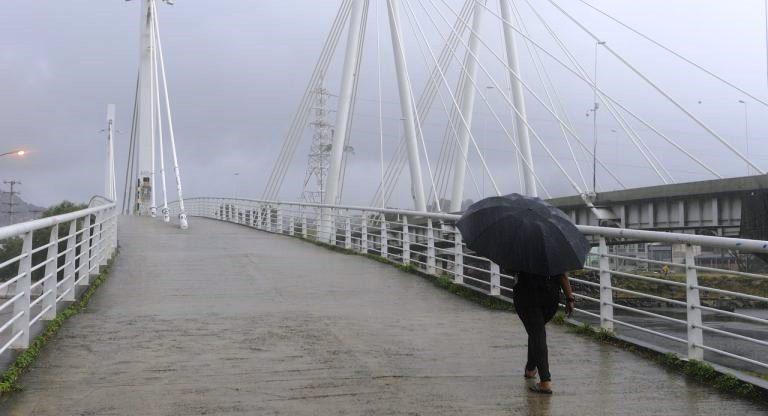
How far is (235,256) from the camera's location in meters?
16.5

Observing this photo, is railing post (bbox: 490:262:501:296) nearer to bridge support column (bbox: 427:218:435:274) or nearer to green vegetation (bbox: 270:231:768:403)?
green vegetation (bbox: 270:231:768:403)

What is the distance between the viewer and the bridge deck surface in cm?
539

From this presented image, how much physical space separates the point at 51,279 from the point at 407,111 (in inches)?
775

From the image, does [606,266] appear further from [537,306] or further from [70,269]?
[70,269]

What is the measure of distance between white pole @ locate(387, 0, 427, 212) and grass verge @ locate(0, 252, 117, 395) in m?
16.5

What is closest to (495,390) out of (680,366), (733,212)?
(680,366)

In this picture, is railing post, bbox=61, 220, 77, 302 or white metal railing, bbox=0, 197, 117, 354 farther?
railing post, bbox=61, 220, 77, 302

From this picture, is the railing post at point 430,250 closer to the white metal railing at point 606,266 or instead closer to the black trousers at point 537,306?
the white metal railing at point 606,266

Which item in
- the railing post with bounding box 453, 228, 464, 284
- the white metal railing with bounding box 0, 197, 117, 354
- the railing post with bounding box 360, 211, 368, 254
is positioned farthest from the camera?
the railing post with bounding box 360, 211, 368, 254

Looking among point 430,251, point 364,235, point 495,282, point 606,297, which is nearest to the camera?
point 606,297

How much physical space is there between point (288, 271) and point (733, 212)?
23.0 meters

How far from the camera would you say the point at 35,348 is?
263 inches

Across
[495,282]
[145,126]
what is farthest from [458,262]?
[145,126]

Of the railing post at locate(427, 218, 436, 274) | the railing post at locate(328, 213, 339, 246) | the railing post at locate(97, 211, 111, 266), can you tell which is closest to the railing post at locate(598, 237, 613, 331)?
the railing post at locate(427, 218, 436, 274)
